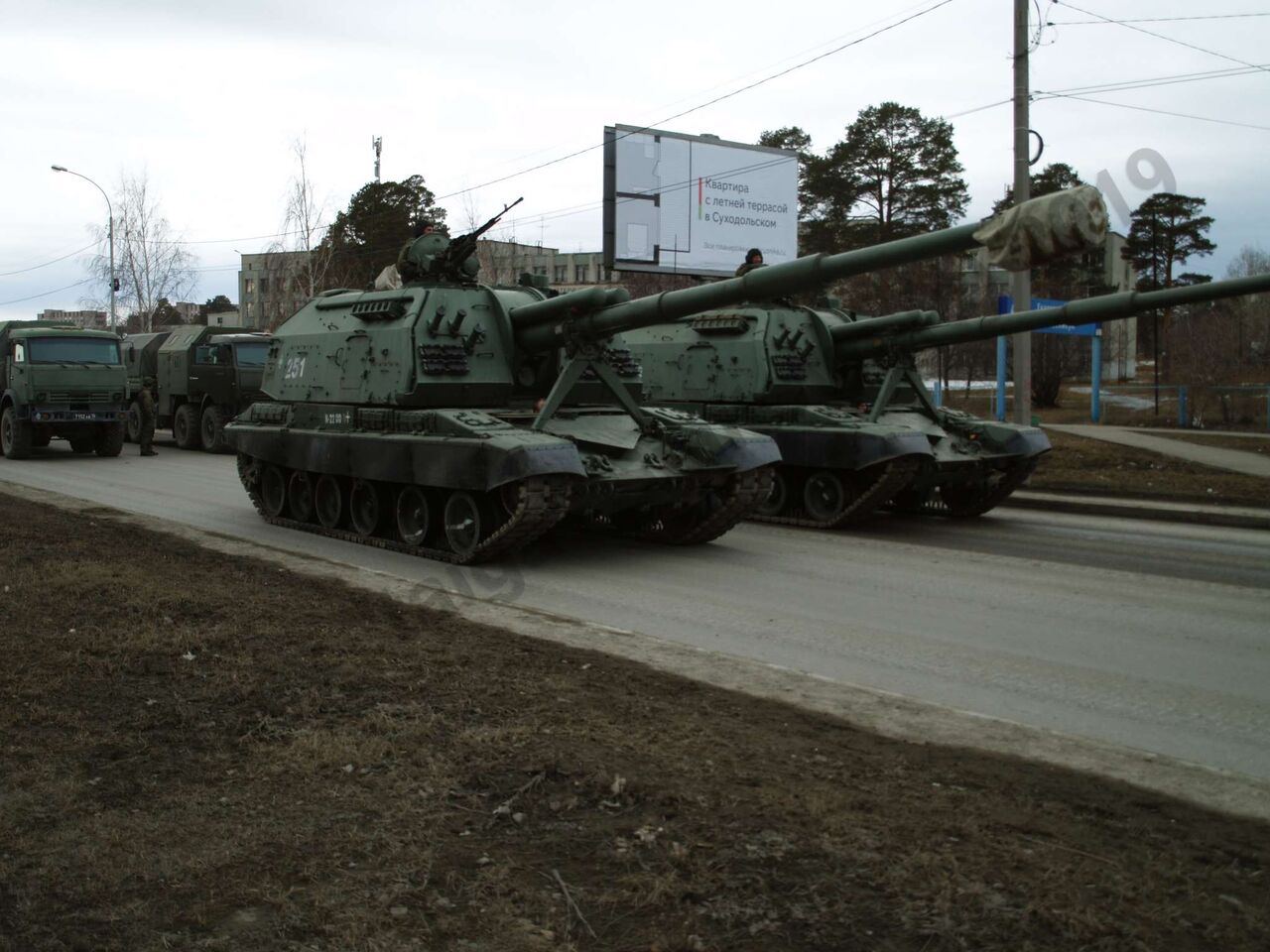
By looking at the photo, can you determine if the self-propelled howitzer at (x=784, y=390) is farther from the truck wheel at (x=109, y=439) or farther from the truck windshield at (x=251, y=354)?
the truck wheel at (x=109, y=439)

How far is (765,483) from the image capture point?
39.6 feet

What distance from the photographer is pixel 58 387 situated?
74.4 ft

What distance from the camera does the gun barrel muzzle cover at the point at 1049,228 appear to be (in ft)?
22.4

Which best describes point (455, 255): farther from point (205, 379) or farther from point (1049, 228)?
point (205, 379)

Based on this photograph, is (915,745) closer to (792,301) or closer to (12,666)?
(12,666)

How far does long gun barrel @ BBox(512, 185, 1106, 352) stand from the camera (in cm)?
686

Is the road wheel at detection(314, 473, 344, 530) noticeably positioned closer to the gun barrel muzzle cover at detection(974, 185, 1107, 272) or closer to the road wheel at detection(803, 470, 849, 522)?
the road wheel at detection(803, 470, 849, 522)

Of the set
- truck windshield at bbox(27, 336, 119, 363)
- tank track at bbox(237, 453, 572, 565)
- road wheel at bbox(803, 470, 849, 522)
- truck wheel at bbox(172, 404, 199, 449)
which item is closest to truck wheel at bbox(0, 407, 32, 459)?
truck windshield at bbox(27, 336, 119, 363)

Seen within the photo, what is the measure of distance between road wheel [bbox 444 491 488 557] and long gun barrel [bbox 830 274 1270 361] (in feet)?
18.3

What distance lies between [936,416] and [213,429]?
16.5 m

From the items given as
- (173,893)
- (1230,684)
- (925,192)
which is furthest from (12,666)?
(925,192)

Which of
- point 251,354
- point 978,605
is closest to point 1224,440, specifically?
point 978,605

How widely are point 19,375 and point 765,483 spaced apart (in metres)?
16.4

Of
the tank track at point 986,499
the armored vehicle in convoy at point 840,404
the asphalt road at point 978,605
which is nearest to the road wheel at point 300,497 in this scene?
the asphalt road at point 978,605
